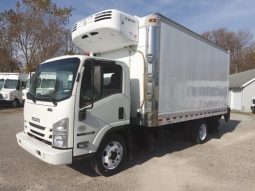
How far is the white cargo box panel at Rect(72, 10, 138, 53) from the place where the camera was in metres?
5.96

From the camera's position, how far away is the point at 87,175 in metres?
5.91

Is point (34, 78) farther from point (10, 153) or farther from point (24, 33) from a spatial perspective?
point (24, 33)

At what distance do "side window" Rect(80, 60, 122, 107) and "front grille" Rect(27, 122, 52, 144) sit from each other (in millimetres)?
843

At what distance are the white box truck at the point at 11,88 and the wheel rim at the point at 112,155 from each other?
1682cm

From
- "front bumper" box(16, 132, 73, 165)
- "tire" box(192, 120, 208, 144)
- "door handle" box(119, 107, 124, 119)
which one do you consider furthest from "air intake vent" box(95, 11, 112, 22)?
"tire" box(192, 120, 208, 144)

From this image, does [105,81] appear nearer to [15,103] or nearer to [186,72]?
[186,72]

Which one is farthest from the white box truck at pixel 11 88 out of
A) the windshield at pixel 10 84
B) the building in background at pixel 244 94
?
the building in background at pixel 244 94

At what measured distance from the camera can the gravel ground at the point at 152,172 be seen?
213 inches

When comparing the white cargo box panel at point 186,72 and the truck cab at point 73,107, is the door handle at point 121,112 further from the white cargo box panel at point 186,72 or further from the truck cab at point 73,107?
the white cargo box panel at point 186,72

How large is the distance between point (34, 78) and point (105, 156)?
2.32m

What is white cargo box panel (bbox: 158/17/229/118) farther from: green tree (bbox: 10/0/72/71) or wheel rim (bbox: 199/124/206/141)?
green tree (bbox: 10/0/72/71)

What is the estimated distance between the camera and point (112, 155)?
19.5 ft

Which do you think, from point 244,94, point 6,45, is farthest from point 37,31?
point 244,94

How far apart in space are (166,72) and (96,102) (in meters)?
2.22
